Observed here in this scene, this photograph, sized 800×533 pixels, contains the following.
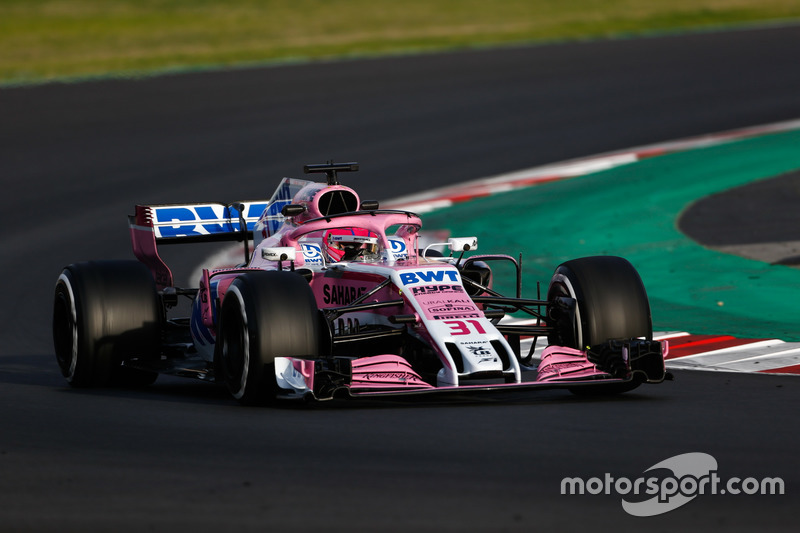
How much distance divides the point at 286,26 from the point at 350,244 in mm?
30538

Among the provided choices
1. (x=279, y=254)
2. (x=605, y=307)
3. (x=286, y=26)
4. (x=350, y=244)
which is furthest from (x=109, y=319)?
(x=286, y=26)

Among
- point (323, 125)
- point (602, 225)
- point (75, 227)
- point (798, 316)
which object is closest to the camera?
point (798, 316)

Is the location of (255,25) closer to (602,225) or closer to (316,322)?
(602,225)

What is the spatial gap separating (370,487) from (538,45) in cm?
2704

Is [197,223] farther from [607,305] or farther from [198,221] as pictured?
[607,305]

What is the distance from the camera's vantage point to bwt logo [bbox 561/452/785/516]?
6.23m

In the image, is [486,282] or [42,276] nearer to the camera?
[486,282]

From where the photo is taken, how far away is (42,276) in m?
15.6

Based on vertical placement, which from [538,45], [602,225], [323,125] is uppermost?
[538,45]

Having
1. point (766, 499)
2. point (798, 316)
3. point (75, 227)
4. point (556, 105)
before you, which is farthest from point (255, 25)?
point (766, 499)

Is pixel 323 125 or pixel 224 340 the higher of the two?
pixel 323 125

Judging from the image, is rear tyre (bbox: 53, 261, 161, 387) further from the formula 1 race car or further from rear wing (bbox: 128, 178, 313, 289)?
rear wing (bbox: 128, 178, 313, 289)

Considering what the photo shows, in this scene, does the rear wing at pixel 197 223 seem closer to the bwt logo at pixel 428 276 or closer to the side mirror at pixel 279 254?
the side mirror at pixel 279 254

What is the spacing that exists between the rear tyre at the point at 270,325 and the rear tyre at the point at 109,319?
1.57 metres
